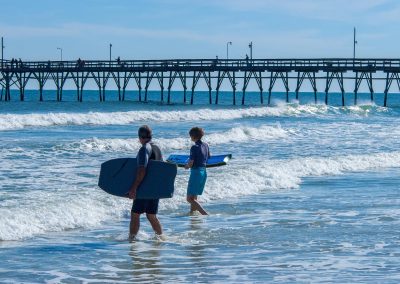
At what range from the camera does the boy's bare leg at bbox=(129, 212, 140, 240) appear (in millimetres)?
9594

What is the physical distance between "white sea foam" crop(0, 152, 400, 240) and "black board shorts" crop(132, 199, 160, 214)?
1.23 m

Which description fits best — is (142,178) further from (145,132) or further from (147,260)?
(147,260)

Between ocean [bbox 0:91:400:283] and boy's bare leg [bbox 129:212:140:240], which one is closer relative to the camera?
ocean [bbox 0:91:400:283]

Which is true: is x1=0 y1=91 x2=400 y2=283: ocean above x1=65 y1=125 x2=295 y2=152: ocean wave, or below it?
above

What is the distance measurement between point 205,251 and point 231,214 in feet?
9.08

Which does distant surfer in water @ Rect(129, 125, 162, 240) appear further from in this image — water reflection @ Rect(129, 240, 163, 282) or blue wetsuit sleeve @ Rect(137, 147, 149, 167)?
water reflection @ Rect(129, 240, 163, 282)

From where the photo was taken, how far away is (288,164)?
1806cm

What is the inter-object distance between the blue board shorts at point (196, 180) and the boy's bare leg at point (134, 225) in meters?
1.92

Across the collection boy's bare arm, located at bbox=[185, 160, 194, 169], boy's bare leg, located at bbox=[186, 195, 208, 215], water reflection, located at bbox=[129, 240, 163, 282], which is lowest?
water reflection, located at bbox=[129, 240, 163, 282]

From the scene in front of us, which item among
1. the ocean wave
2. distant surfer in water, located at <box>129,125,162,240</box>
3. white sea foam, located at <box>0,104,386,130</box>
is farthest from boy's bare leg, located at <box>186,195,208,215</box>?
white sea foam, located at <box>0,104,386,130</box>

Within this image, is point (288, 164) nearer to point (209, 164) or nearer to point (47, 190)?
point (209, 164)

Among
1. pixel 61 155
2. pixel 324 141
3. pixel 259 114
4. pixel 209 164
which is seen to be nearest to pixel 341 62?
pixel 259 114

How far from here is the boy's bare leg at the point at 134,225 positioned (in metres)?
9.59

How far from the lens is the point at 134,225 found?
9.65 meters
